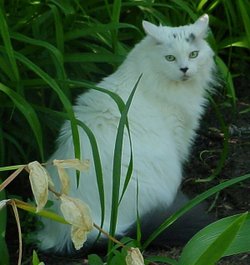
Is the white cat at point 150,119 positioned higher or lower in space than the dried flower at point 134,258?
lower

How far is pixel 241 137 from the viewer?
434cm

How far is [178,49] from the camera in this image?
3463mm

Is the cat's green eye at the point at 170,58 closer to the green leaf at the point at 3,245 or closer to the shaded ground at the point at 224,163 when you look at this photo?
the shaded ground at the point at 224,163

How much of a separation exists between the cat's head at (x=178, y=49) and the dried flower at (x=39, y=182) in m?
2.41

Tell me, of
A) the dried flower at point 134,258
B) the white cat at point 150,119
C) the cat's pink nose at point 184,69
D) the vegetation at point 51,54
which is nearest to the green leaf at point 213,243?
the dried flower at point 134,258

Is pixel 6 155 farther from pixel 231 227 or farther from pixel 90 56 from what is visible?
pixel 231 227

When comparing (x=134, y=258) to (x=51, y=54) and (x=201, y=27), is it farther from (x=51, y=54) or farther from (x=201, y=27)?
(x=201, y=27)

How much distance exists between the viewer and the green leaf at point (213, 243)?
1.34 m

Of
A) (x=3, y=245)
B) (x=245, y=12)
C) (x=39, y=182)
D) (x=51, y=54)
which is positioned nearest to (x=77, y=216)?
(x=39, y=182)

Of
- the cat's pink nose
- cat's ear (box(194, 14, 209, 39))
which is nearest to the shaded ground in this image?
the cat's pink nose

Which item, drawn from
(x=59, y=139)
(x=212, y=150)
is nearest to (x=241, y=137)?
(x=212, y=150)

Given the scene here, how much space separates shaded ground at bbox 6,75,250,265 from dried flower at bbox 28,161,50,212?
6.73 ft

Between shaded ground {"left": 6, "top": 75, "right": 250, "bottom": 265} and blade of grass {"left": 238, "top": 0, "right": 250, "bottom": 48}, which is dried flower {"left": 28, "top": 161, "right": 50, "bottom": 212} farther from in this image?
blade of grass {"left": 238, "top": 0, "right": 250, "bottom": 48}

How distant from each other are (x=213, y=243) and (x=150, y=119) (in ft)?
6.96
